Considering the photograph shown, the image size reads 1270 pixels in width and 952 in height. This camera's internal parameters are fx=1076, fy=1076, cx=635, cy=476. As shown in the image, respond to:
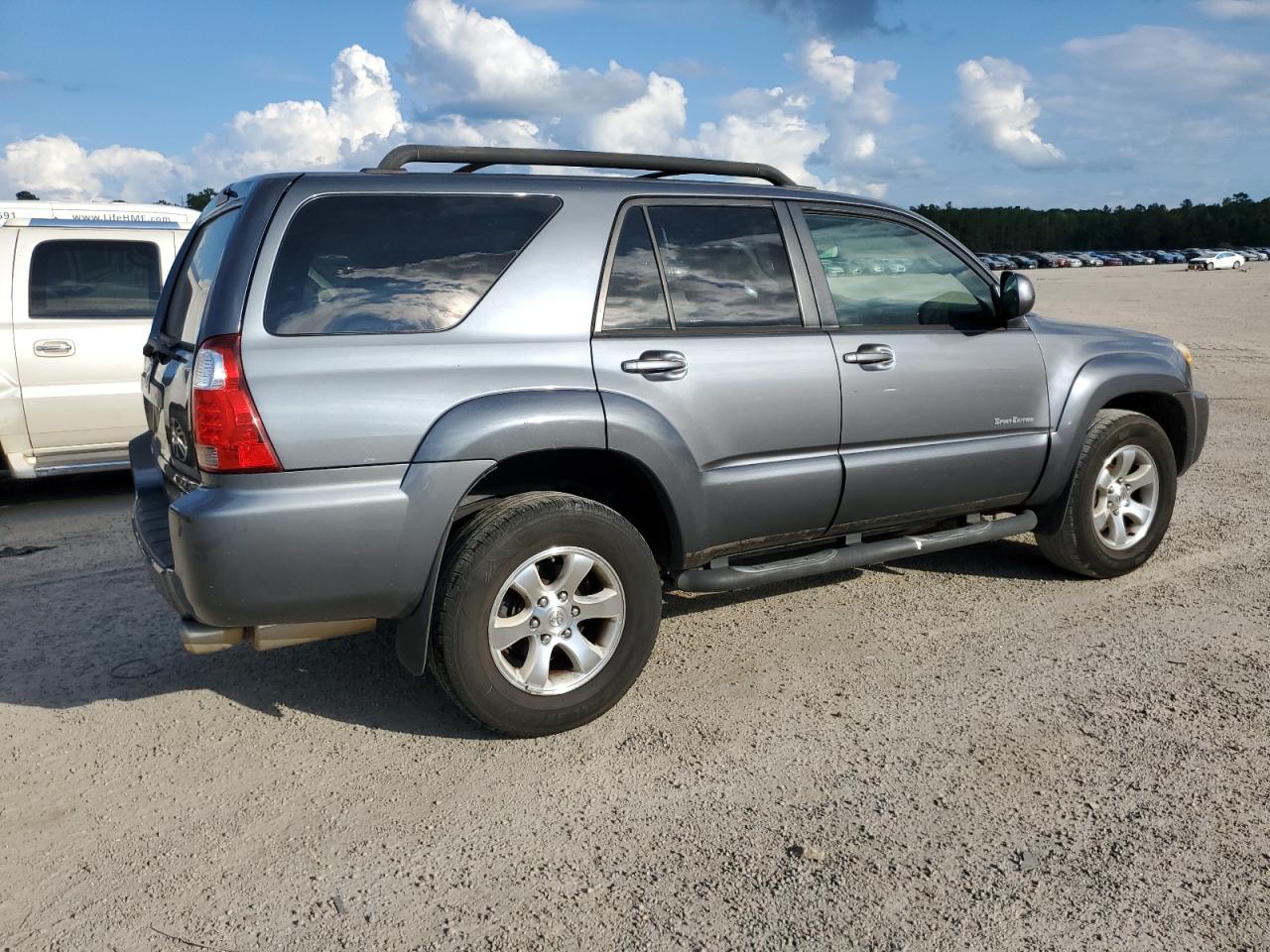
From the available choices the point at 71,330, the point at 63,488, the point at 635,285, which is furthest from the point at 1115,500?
the point at 63,488

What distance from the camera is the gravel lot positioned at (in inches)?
105

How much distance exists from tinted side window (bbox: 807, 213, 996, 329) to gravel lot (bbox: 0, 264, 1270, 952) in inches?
52.2

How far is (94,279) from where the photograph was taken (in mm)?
7188

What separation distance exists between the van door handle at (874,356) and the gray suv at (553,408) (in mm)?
15

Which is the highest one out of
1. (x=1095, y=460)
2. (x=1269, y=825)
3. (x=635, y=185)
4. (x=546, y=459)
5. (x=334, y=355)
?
(x=635, y=185)

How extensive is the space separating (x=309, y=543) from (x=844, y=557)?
215cm

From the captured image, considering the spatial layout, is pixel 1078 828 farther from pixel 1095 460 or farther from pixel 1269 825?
pixel 1095 460

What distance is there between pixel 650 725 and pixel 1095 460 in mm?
2618

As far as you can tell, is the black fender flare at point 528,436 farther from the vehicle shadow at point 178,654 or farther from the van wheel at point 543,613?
the vehicle shadow at point 178,654

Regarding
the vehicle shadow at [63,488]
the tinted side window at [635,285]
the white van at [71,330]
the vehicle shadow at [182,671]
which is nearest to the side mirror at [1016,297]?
the tinted side window at [635,285]

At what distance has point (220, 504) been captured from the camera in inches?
125

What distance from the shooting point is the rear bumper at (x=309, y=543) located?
3186 millimetres

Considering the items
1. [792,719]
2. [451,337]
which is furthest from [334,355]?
[792,719]

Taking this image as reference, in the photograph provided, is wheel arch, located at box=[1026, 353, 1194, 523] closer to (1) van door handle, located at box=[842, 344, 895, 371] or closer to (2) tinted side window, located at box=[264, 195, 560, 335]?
(1) van door handle, located at box=[842, 344, 895, 371]
